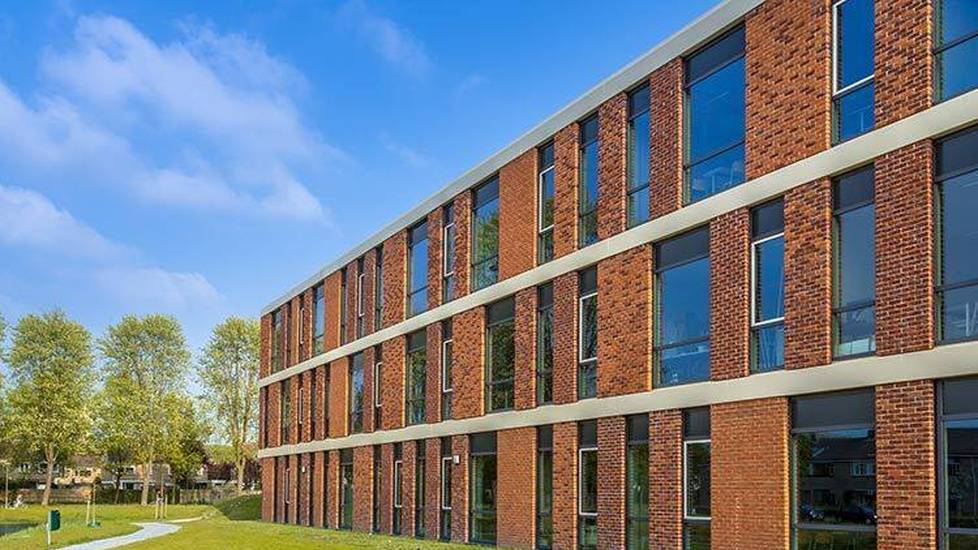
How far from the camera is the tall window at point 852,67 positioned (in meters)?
15.3

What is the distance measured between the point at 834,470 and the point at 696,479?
317cm

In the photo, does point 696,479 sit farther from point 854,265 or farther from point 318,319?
point 318,319

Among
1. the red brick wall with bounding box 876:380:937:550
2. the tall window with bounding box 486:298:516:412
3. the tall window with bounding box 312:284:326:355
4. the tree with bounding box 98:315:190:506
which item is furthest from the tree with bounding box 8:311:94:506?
the red brick wall with bounding box 876:380:937:550

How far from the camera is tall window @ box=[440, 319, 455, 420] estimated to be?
27.8 m

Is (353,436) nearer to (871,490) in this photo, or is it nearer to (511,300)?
(511,300)

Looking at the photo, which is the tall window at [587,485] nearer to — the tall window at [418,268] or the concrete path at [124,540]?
the tall window at [418,268]

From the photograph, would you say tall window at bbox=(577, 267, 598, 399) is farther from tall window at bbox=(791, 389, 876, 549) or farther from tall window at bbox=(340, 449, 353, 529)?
tall window at bbox=(340, 449, 353, 529)

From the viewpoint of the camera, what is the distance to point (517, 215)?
967 inches

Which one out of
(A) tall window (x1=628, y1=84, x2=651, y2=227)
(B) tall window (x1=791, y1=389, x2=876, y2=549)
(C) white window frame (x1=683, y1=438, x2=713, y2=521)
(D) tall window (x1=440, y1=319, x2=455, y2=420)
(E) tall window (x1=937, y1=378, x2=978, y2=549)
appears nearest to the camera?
(E) tall window (x1=937, y1=378, x2=978, y2=549)

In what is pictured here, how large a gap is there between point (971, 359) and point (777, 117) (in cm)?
495

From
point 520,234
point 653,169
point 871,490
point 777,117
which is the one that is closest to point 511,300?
point 520,234

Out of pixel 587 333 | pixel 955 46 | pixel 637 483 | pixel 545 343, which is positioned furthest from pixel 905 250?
pixel 545 343

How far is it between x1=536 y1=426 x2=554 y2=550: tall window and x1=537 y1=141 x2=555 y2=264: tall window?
3.58 meters

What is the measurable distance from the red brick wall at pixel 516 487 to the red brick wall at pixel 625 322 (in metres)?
3.24
